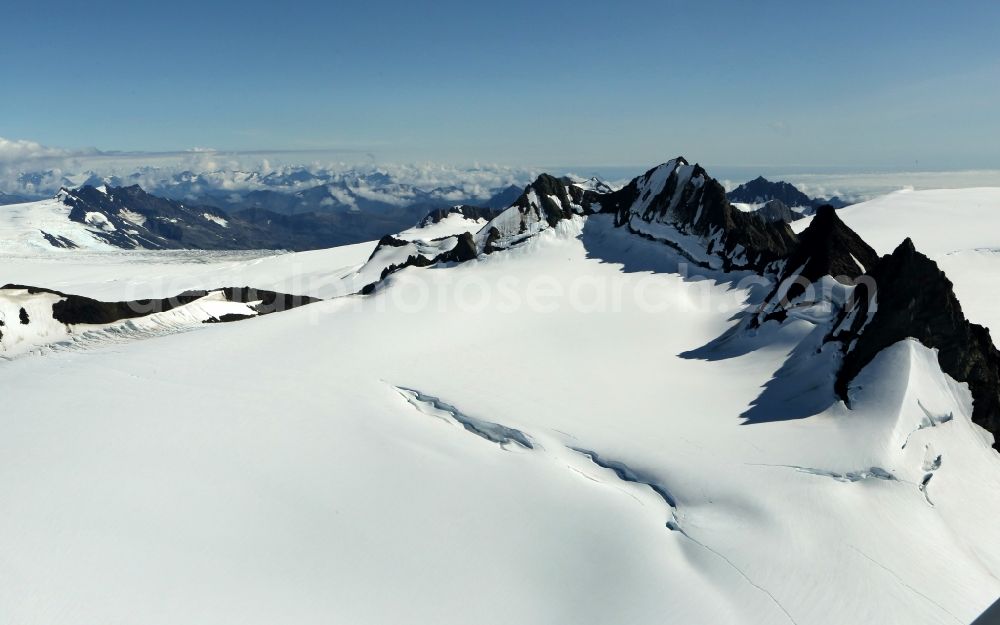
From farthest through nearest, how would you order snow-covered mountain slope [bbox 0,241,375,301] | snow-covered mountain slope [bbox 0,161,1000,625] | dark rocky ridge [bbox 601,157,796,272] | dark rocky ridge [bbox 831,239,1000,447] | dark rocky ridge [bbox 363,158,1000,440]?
1. snow-covered mountain slope [bbox 0,241,375,301]
2. dark rocky ridge [bbox 601,157,796,272]
3. dark rocky ridge [bbox 363,158,1000,440]
4. dark rocky ridge [bbox 831,239,1000,447]
5. snow-covered mountain slope [bbox 0,161,1000,625]

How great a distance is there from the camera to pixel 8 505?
879 inches

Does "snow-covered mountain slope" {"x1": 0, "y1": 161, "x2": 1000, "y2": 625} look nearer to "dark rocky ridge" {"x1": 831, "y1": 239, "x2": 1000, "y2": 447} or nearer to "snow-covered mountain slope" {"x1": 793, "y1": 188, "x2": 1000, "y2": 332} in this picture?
"dark rocky ridge" {"x1": 831, "y1": 239, "x2": 1000, "y2": 447}

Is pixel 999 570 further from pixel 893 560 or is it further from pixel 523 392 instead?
pixel 523 392

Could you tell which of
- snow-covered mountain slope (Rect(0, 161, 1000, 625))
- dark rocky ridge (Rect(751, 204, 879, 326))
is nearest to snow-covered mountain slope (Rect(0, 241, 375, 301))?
snow-covered mountain slope (Rect(0, 161, 1000, 625))

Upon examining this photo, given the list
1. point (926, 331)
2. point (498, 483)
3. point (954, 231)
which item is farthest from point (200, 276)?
point (954, 231)

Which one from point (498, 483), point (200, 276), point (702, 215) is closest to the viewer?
point (498, 483)

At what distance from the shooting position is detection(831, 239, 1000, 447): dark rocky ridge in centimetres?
2778

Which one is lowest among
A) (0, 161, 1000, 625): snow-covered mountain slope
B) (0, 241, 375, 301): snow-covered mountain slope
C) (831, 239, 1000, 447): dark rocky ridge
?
(0, 241, 375, 301): snow-covered mountain slope

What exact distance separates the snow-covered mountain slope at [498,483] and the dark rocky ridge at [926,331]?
0.88 meters

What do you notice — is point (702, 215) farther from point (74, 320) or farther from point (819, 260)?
point (74, 320)

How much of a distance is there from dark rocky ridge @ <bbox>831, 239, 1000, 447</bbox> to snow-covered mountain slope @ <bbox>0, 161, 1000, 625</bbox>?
0.88 m

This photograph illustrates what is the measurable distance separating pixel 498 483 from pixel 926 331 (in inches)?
957

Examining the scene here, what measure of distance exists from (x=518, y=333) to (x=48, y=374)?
1369 inches

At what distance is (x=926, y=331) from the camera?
1133 inches
